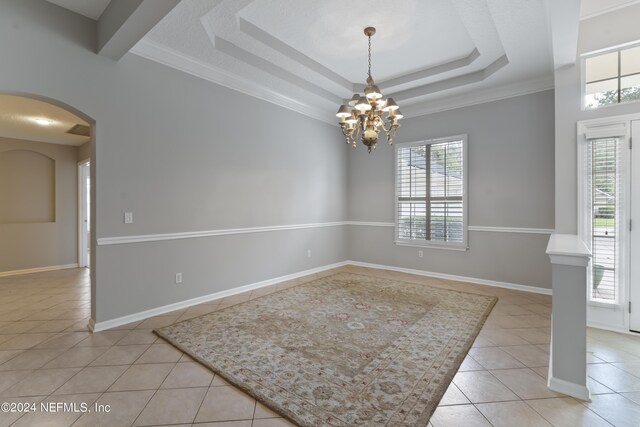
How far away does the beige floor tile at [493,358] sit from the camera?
93.0 inches

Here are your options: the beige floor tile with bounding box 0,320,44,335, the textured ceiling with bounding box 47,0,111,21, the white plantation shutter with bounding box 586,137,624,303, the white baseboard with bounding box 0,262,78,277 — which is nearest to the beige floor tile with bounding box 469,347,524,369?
the white plantation shutter with bounding box 586,137,624,303

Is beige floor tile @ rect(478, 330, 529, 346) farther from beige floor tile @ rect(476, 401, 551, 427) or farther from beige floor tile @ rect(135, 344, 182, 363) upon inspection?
beige floor tile @ rect(135, 344, 182, 363)

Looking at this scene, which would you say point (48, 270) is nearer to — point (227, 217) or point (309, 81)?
point (227, 217)

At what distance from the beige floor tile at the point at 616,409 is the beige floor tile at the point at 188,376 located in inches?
100

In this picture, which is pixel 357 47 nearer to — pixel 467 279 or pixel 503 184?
pixel 503 184

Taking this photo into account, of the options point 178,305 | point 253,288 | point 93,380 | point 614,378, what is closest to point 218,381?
point 93,380

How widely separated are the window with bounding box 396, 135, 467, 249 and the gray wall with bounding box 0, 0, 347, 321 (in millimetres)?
1986

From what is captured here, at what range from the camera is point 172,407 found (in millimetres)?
1886

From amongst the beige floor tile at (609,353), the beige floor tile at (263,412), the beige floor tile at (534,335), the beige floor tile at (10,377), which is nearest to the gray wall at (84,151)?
the beige floor tile at (10,377)

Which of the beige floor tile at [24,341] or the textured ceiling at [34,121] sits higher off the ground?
the textured ceiling at [34,121]

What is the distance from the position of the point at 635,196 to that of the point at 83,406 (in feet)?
16.4

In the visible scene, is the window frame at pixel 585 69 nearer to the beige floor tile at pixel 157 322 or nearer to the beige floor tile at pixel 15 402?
the beige floor tile at pixel 157 322

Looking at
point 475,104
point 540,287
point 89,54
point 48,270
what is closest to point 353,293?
point 540,287

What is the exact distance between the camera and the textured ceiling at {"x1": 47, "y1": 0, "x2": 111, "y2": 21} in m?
2.74
